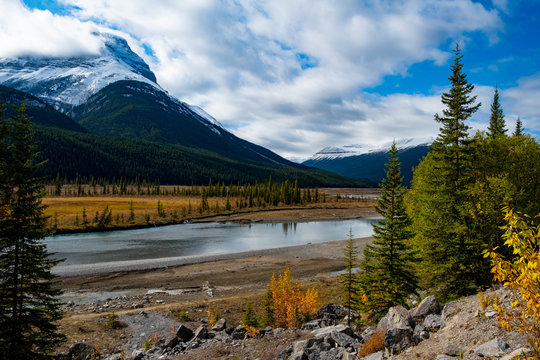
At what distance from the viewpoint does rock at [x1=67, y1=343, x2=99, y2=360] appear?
1721cm

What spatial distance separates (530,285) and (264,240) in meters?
63.3

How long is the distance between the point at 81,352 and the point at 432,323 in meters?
18.5

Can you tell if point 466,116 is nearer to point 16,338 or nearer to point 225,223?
point 16,338

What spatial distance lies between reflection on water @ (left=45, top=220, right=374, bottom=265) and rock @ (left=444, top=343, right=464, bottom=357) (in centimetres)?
3523

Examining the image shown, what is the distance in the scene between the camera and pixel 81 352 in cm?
1753

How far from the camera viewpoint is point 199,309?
85.1ft

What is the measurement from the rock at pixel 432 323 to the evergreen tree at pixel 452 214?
789cm

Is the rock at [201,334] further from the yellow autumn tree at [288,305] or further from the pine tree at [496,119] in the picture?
the pine tree at [496,119]

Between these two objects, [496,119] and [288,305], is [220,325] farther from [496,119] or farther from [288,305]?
[496,119]

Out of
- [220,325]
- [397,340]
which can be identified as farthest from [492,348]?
[220,325]

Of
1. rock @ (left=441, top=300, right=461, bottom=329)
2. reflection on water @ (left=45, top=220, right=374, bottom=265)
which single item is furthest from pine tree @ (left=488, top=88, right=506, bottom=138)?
rock @ (left=441, top=300, right=461, bottom=329)

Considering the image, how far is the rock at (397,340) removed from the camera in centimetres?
1059

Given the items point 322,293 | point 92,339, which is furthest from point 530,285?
point 322,293

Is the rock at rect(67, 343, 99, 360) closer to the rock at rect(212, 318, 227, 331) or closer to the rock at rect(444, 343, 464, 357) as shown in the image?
the rock at rect(212, 318, 227, 331)
